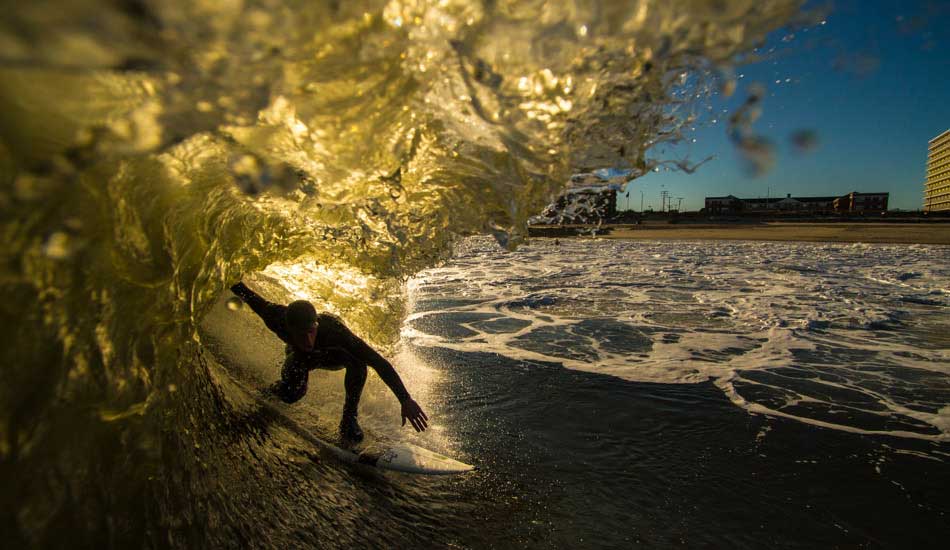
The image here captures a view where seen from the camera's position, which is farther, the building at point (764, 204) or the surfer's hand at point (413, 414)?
the building at point (764, 204)

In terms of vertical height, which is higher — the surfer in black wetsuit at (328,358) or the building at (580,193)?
the building at (580,193)

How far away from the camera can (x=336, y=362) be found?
3.84 metres

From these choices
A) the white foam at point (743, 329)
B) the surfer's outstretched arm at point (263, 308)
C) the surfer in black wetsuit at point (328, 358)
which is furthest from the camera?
the white foam at point (743, 329)

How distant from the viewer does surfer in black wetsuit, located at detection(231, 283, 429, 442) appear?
3.33m

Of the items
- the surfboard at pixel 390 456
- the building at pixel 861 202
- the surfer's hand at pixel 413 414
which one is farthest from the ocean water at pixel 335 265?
the building at pixel 861 202

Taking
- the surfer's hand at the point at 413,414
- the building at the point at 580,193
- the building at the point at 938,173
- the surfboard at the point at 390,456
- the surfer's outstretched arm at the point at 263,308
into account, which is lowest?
the surfboard at the point at 390,456

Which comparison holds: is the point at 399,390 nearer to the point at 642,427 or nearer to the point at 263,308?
the point at 263,308

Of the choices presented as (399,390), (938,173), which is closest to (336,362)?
(399,390)

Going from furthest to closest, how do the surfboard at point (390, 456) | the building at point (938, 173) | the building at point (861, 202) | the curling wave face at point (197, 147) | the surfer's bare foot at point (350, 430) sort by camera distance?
the building at point (938, 173)
the building at point (861, 202)
the surfer's bare foot at point (350, 430)
the surfboard at point (390, 456)
the curling wave face at point (197, 147)

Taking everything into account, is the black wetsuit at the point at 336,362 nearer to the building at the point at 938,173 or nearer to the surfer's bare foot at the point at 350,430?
the surfer's bare foot at the point at 350,430

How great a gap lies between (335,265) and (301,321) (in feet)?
6.70

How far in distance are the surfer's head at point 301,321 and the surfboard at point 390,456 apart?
2.65 feet

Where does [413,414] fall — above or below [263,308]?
below

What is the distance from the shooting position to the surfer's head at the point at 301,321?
329cm
